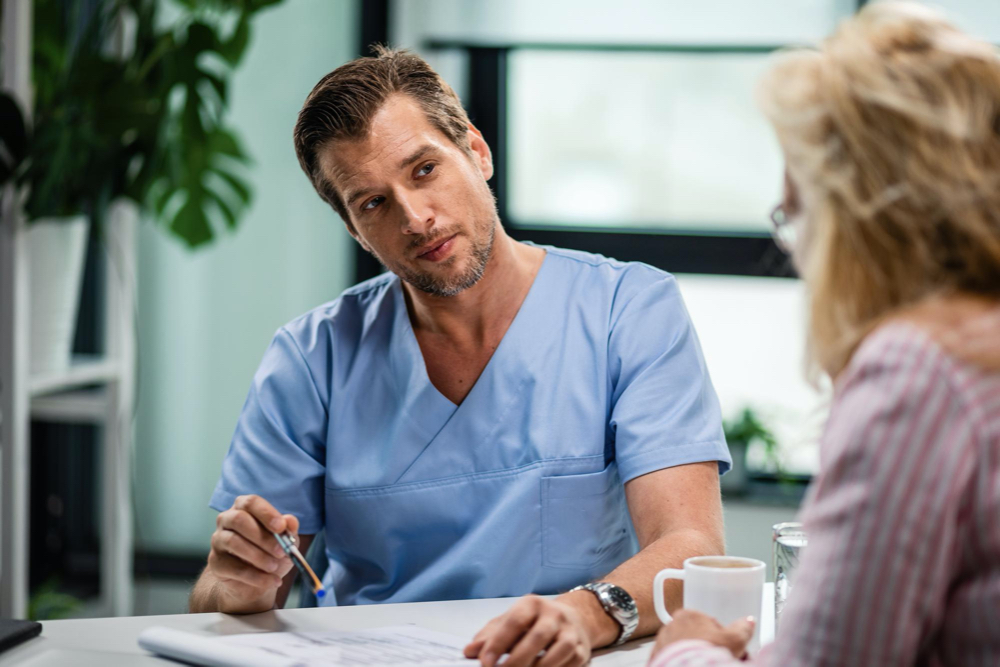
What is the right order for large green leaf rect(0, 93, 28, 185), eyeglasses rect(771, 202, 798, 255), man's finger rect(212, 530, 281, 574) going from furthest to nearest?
large green leaf rect(0, 93, 28, 185) → man's finger rect(212, 530, 281, 574) → eyeglasses rect(771, 202, 798, 255)

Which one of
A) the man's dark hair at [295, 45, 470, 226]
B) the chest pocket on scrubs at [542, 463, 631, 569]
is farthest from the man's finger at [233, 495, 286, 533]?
the man's dark hair at [295, 45, 470, 226]

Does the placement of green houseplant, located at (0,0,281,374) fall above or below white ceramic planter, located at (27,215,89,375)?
above

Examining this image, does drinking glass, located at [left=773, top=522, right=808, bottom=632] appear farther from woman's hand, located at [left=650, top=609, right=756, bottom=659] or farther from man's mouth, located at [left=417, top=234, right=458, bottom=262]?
man's mouth, located at [left=417, top=234, right=458, bottom=262]

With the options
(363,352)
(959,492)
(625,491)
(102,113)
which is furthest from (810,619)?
(102,113)

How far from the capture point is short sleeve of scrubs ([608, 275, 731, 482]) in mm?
1236

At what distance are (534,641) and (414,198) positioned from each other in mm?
640

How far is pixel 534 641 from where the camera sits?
877mm

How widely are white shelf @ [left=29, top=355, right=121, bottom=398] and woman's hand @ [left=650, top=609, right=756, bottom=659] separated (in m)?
1.75

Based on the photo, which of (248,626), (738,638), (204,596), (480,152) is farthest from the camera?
(480,152)

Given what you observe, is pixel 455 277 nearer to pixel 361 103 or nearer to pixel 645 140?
pixel 361 103

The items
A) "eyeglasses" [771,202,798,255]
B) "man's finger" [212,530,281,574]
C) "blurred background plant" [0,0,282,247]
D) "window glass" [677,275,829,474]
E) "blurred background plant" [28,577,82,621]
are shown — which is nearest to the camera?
"eyeglasses" [771,202,798,255]

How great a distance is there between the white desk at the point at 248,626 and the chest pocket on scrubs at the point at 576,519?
6.2 inches

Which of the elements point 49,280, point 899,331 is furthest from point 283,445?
point 49,280

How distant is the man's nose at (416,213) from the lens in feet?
4.26
